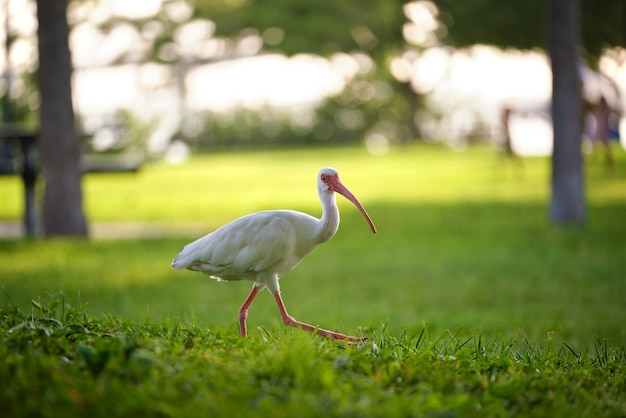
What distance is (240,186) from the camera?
73.8 ft

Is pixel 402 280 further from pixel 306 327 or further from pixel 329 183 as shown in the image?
pixel 329 183

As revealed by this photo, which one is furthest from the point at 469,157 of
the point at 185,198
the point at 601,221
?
the point at 601,221

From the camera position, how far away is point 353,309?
30.5ft

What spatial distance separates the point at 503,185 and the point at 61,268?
1237 centimetres

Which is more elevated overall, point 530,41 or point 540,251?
point 530,41

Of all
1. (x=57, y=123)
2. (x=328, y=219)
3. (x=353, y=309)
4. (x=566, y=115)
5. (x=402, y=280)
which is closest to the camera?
(x=328, y=219)

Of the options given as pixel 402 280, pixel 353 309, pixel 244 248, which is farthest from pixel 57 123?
pixel 244 248


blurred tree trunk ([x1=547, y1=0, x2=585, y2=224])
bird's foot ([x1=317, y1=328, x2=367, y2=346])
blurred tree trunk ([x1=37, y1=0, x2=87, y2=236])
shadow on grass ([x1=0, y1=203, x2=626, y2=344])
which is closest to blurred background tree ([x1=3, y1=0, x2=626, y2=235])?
blurred tree trunk ([x1=547, y1=0, x2=585, y2=224])

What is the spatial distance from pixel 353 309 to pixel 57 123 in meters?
5.85

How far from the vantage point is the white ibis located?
15.6 ft

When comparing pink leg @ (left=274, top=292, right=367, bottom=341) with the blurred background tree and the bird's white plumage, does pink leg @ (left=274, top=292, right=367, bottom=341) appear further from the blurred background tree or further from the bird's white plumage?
the blurred background tree

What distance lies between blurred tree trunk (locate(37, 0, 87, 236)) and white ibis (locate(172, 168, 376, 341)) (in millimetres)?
8596

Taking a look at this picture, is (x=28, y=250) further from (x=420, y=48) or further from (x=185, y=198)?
(x=420, y=48)

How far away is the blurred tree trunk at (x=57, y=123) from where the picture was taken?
1298 cm
